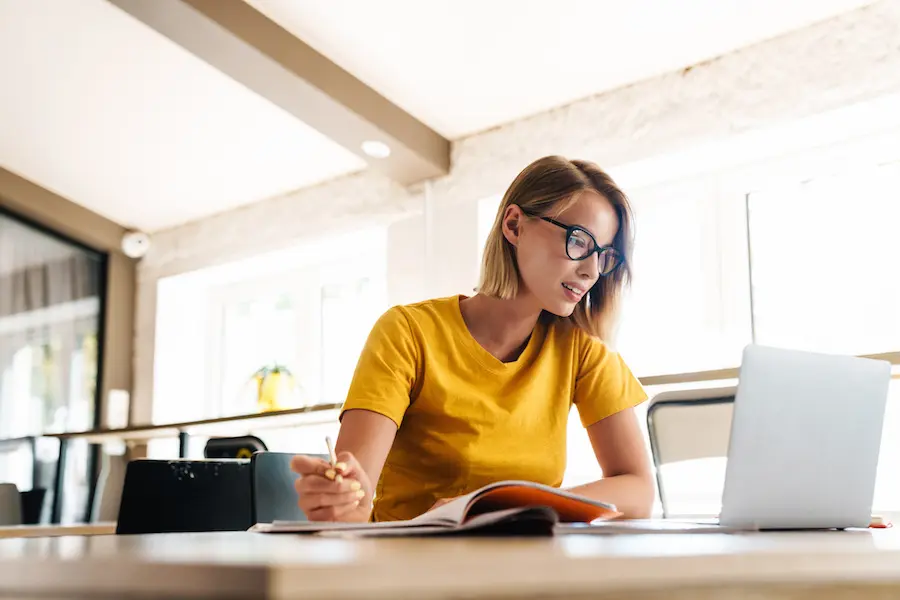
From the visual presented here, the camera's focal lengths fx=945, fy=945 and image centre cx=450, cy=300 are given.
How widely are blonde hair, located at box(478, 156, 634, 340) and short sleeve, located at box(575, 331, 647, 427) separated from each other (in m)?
0.03

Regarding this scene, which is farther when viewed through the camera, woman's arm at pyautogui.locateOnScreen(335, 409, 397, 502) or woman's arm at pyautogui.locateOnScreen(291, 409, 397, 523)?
woman's arm at pyautogui.locateOnScreen(335, 409, 397, 502)

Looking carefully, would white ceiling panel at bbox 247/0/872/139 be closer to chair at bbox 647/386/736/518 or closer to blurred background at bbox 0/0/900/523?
blurred background at bbox 0/0/900/523

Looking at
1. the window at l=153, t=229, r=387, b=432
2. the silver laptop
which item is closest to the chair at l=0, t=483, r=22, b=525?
the window at l=153, t=229, r=387, b=432

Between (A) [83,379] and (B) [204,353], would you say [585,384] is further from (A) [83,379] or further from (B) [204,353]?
(A) [83,379]

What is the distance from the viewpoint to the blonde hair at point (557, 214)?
170cm

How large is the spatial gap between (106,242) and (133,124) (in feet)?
4.19

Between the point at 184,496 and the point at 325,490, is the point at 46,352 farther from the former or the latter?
the point at 325,490

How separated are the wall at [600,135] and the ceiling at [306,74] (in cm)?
7

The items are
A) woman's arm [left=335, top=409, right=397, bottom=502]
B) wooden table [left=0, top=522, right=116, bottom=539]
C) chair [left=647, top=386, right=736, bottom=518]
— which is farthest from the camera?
chair [left=647, top=386, right=736, bottom=518]

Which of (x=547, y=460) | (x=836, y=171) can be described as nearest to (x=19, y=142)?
(x=836, y=171)

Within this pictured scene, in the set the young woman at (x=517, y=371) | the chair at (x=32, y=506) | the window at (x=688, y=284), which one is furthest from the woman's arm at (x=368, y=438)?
the chair at (x=32, y=506)

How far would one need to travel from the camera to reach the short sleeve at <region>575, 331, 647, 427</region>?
5.58 feet

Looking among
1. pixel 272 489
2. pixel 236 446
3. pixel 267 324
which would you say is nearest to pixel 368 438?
pixel 272 489

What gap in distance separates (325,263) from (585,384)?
3.50 metres
